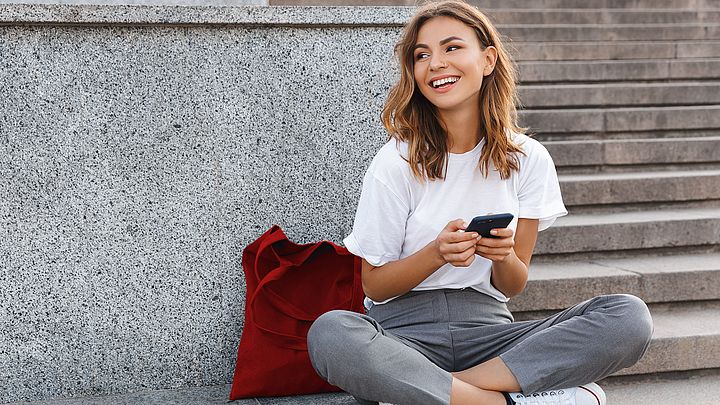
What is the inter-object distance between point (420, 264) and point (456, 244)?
0.18 meters

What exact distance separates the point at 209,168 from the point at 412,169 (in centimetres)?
91

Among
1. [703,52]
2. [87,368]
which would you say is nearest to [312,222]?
[87,368]

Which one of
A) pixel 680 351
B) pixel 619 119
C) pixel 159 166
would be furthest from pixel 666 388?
pixel 619 119

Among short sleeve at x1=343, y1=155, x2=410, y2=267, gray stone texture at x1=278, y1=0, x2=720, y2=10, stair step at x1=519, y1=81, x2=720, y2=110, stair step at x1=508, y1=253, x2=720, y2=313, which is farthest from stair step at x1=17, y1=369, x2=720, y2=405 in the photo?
gray stone texture at x1=278, y1=0, x2=720, y2=10

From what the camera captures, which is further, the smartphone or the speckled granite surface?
the speckled granite surface

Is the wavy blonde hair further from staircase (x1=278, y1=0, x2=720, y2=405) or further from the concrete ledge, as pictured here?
staircase (x1=278, y1=0, x2=720, y2=405)

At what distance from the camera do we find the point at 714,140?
5.39 metres

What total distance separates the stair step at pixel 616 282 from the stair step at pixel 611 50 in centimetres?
271

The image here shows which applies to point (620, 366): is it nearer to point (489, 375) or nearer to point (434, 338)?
point (489, 375)

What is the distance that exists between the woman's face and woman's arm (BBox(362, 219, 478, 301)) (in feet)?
1.53

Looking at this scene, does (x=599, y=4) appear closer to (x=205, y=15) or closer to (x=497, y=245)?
(x=205, y=15)

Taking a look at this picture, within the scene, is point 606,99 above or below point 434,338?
above

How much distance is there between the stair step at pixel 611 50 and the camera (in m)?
6.64

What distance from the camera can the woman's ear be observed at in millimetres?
2943
